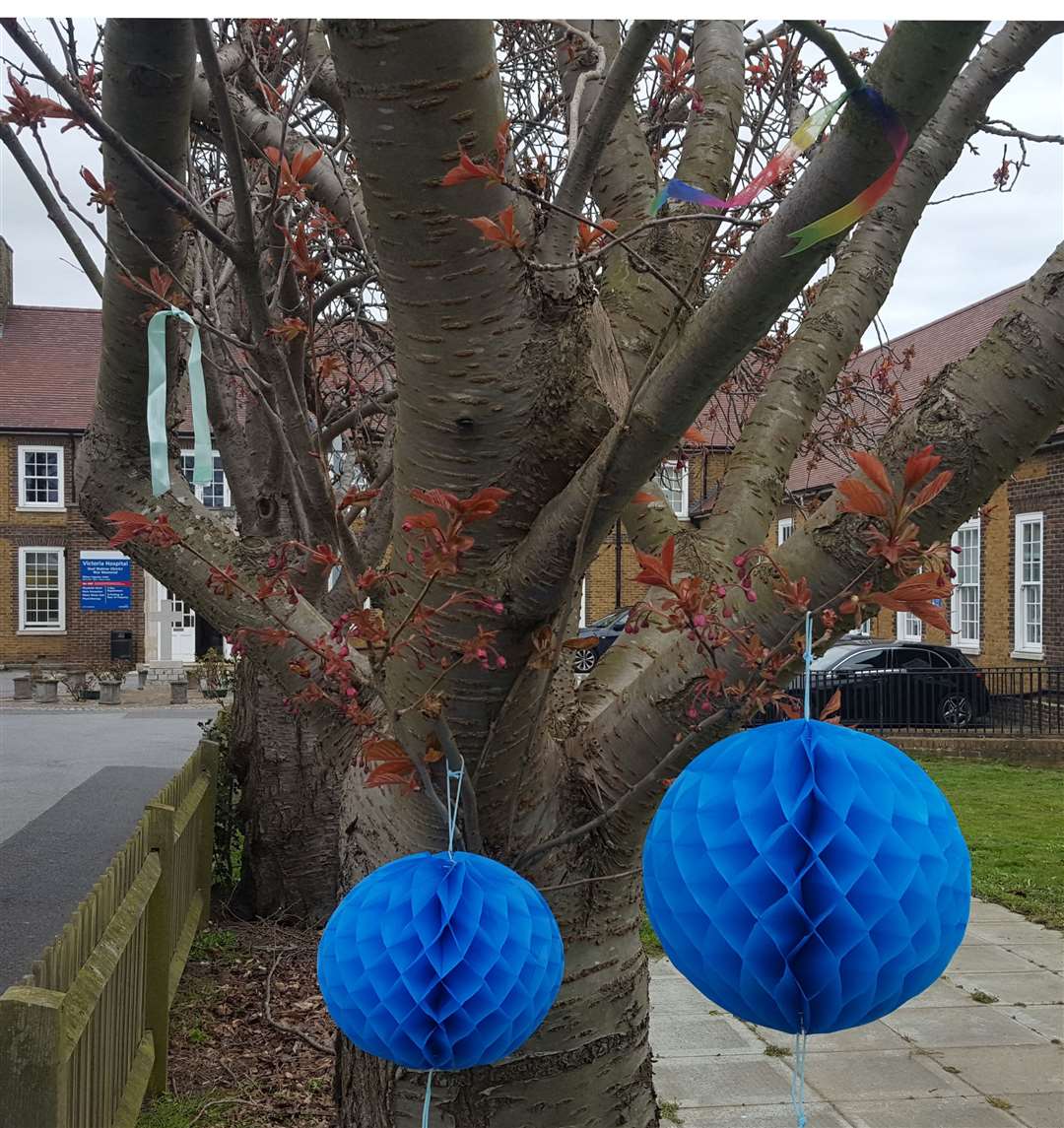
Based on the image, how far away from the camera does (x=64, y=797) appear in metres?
12.1

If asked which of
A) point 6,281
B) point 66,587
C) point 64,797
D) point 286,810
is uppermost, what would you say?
point 6,281

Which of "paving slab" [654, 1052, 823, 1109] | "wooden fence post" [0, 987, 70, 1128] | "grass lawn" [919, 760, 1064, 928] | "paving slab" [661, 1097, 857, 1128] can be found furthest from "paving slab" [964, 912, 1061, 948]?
"wooden fence post" [0, 987, 70, 1128]

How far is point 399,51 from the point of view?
184cm

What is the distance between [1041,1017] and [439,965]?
518cm

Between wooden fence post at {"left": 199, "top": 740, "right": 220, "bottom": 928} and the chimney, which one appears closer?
wooden fence post at {"left": 199, "top": 740, "right": 220, "bottom": 928}

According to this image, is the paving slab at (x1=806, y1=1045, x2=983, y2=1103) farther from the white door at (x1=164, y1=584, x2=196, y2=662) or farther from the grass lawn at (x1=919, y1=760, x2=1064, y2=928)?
the white door at (x1=164, y1=584, x2=196, y2=662)

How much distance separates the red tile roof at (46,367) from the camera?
1088 inches

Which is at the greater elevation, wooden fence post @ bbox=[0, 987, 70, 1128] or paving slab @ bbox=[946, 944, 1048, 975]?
wooden fence post @ bbox=[0, 987, 70, 1128]

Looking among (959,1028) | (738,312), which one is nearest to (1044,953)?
(959,1028)

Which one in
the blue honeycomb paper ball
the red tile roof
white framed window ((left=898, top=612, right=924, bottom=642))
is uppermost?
the red tile roof

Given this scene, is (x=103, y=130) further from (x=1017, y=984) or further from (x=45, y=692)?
(x=45, y=692)

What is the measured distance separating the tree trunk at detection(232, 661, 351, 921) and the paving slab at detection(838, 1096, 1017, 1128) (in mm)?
3448

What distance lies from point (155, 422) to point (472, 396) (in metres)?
0.99

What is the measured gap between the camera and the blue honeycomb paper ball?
1561 mm
